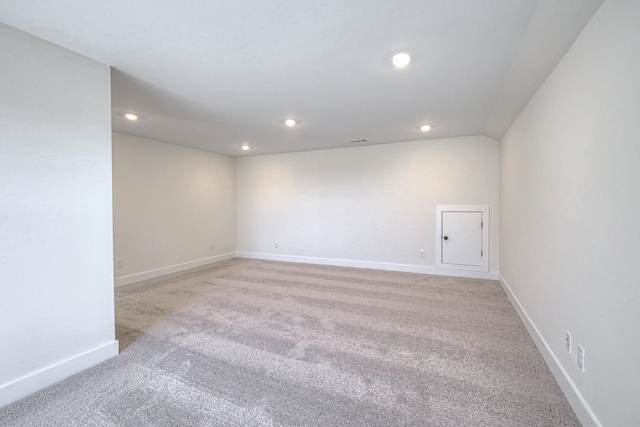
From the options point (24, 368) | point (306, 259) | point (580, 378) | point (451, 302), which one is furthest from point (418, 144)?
point (24, 368)

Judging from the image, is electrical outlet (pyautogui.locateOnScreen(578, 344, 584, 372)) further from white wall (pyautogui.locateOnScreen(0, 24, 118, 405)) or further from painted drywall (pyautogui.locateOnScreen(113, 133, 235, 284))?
painted drywall (pyautogui.locateOnScreen(113, 133, 235, 284))

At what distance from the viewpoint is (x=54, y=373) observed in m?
1.95

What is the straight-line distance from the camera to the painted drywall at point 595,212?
3.88 ft

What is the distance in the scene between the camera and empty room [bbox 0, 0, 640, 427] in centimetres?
151

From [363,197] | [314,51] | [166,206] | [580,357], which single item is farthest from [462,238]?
[166,206]

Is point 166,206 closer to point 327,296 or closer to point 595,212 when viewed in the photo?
point 327,296

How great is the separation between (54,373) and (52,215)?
115 centimetres

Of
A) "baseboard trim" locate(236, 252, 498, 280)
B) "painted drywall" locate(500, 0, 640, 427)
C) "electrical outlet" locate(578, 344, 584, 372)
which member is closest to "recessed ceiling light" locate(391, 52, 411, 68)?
"painted drywall" locate(500, 0, 640, 427)

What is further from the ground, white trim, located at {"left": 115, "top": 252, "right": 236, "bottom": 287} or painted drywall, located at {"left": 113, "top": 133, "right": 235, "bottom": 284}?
painted drywall, located at {"left": 113, "top": 133, "right": 235, "bottom": 284}

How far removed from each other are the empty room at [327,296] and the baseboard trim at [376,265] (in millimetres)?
894

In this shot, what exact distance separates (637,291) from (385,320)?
85.5 inches

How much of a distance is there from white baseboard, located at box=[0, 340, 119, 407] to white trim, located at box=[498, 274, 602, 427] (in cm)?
333

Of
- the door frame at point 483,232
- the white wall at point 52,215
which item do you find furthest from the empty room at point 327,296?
the door frame at point 483,232

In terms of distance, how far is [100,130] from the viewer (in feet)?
7.16
